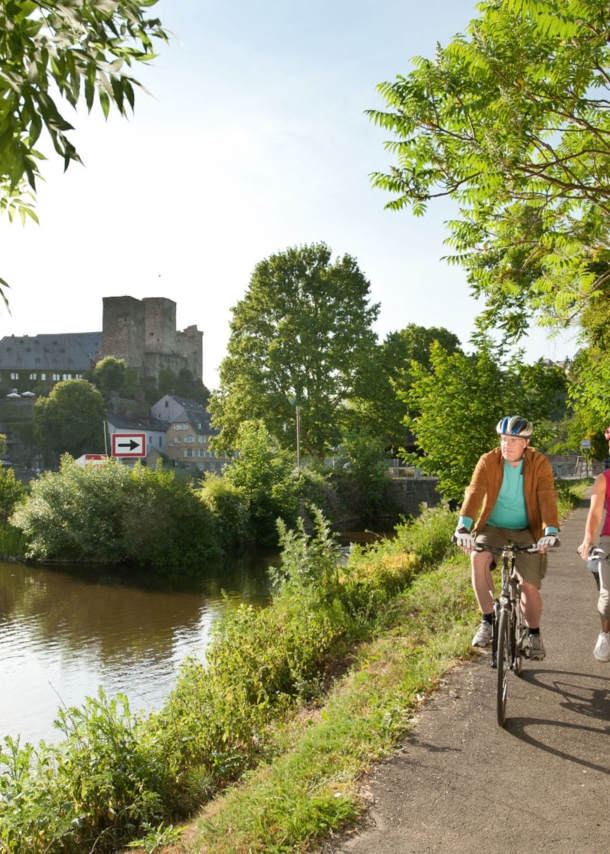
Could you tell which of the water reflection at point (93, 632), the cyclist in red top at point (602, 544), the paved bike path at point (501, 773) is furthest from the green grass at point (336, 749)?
the water reflection at point (93, 632)

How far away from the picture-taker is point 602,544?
17.3 ft

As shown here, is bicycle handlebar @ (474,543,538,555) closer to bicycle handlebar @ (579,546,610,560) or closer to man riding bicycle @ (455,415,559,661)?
man riding bicycle @ (455,415,559,661)

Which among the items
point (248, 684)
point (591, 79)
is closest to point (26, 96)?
point (248, 684)

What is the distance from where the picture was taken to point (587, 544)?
5.26 metres

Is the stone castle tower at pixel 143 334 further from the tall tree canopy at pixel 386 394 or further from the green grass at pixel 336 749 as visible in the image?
the green grass at pixel 336 749

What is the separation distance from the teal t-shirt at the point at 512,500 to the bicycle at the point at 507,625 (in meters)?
0.17

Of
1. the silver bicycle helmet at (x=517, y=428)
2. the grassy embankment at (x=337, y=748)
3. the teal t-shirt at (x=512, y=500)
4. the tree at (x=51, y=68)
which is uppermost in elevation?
the tree at (x=51, y=68)

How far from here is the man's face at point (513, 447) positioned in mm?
5285

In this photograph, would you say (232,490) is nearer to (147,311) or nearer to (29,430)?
(29,430)

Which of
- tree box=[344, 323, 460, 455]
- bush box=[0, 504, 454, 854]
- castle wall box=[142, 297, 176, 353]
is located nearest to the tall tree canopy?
tree box=[344, 323, 460, 455]

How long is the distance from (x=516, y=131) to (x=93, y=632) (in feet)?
41.9

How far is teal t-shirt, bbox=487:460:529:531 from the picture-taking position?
5387 mm

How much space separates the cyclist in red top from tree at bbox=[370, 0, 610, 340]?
4374mm

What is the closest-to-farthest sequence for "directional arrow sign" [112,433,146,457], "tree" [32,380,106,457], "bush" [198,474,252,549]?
1. "directional arrow sign" [112,433,146,457]
2. "bush" [198,474,252,549]
3. "tree" [32,380,106,457]
